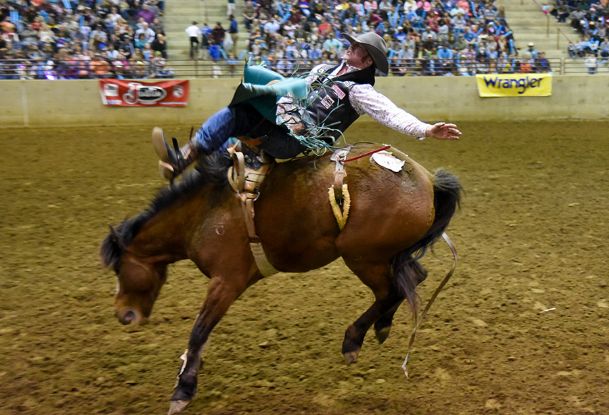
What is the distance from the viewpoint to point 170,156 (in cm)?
334

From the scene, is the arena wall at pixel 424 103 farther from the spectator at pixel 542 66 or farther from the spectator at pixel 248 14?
the spectator at pixel 248 14

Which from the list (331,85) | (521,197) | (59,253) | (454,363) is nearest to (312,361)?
(454,363)

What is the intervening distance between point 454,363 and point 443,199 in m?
1.12

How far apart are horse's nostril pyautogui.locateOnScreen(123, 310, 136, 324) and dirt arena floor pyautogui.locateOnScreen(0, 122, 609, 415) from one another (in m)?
0.39

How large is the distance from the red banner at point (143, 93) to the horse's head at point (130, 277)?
10602mm

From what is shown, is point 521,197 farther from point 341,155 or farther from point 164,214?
point 164,214

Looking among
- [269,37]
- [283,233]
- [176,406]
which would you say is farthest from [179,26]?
[176,406]

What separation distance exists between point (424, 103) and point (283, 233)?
12322 mm

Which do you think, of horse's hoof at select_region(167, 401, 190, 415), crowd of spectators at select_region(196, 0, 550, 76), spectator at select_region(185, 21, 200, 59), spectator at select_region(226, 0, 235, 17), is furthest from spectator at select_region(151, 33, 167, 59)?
horse's hoof at select_region(167, 401, 190, 415)

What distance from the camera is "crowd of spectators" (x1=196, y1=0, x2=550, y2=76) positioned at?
16.1 m

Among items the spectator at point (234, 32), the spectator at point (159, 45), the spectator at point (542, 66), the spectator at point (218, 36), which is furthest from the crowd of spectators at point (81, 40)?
the spectator at point (542, 66)

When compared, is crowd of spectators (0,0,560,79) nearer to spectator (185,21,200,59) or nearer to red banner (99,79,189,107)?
spectator (185,21,200,59)

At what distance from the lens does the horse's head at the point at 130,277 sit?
361 centimetres

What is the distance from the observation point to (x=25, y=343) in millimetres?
4152
